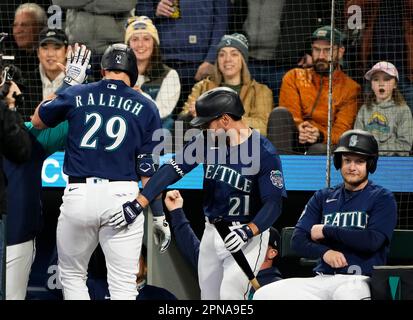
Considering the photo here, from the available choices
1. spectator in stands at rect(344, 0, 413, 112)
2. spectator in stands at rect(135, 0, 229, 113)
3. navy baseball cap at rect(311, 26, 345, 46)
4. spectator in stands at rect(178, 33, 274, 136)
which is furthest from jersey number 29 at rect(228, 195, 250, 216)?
spectator in stands at rect(135, 0, 229, 113)

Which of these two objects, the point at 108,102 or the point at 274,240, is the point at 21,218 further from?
the point at 274,240

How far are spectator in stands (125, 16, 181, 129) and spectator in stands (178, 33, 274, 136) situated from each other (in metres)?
0.18

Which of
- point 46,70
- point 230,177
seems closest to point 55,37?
point 46,70

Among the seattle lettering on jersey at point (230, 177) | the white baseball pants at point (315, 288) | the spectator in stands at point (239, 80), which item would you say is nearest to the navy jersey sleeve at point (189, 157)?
the seattle lettering on jersey at point (230, 177)

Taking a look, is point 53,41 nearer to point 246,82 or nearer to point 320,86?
point 246,82

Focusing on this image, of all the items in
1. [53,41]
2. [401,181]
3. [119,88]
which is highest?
[53,41]

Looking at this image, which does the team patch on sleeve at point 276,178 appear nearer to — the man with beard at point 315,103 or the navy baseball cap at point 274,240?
the navy baseball cap at point 274,240

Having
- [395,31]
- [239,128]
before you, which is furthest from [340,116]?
[239,128]

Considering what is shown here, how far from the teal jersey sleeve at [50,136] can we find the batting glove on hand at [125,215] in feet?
2.07

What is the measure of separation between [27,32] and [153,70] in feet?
4.08

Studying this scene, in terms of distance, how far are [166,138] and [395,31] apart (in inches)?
88.4

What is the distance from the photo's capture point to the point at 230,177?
20.6ft

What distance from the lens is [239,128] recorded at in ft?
20.7

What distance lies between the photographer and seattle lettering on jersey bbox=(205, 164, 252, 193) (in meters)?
6.25
